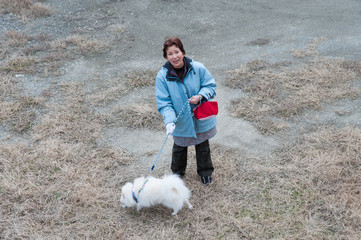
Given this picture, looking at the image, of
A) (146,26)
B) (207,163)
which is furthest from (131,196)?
(146,26)

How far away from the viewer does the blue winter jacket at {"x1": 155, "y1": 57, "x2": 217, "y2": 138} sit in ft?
9.15

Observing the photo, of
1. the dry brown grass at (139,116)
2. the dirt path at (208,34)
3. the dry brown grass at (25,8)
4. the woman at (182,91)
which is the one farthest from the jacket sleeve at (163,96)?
the dry brown grass at (25,8)

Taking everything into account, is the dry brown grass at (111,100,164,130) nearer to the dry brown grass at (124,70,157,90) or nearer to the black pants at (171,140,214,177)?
the dry brown grass at (124,70,157,90)

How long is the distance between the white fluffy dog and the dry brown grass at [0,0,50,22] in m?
6.62

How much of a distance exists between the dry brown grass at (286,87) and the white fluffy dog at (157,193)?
1.70m

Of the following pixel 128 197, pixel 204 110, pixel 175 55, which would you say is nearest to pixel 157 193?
pixel 128 197

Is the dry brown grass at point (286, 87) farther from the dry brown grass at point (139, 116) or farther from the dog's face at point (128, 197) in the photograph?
the dog's face at point (128, 197)

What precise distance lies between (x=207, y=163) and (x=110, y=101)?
7.22 ft

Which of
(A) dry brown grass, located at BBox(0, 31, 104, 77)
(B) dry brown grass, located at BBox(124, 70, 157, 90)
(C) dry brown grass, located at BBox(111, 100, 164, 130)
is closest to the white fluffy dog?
(C) dry brown grass, located at BBox(111, 100, 164, 130)

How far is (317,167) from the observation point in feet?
11.0

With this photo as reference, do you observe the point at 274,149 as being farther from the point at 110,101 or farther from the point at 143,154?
the point at 110,101

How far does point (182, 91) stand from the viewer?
281cm

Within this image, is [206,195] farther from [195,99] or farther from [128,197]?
[195,99]

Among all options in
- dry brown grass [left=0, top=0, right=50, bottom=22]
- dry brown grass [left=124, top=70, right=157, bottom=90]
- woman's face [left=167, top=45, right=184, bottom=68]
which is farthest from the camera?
dry brown grass [left=0, top=0, right=50, bottom=22]
